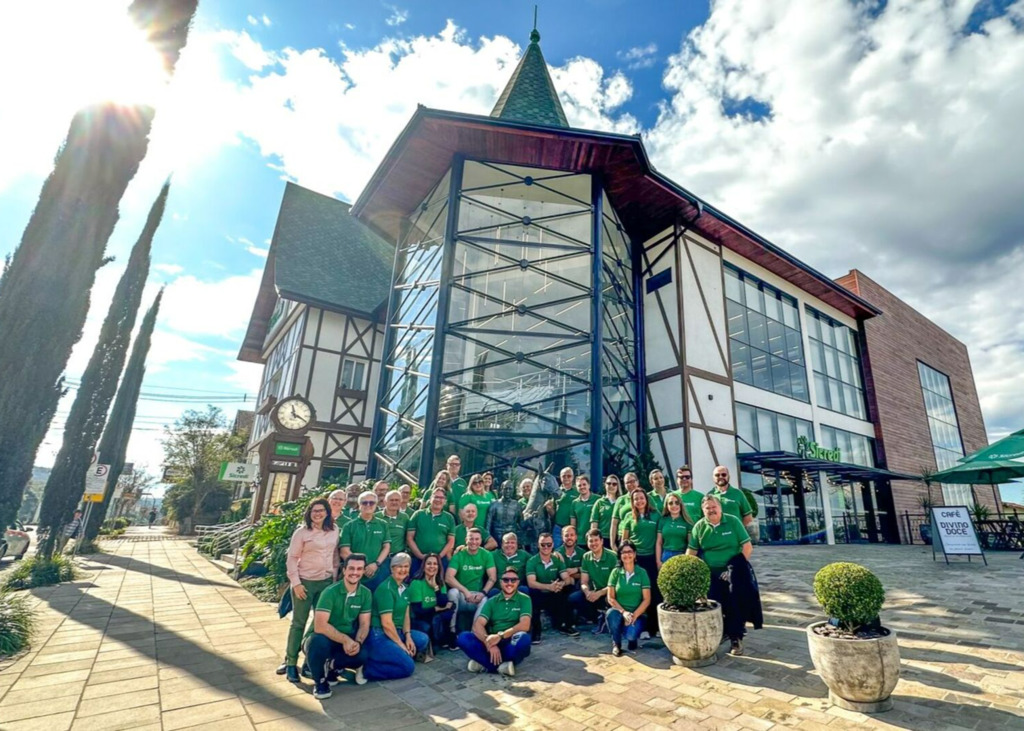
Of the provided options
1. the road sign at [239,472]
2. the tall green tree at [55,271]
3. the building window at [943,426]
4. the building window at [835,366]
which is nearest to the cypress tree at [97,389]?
the road sign at [239,472]

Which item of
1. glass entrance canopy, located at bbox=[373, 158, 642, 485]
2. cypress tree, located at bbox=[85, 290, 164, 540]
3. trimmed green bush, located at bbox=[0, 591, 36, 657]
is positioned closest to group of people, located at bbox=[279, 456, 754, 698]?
trimmed green bush, located at bbox=[0, 591, 36, 657]

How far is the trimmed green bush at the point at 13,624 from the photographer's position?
4855mm

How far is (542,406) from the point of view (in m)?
11.9

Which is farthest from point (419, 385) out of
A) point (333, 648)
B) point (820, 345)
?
point (820, 345)

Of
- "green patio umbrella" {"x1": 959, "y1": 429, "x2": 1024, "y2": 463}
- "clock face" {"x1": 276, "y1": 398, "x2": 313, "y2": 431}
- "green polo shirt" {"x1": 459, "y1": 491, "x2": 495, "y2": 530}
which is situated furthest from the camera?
"clock face" {"x1": 276, "y1": 398, "x2": 313, "y2": 431}

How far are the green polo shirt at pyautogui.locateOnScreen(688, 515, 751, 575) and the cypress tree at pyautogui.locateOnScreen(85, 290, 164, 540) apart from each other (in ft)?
66.9

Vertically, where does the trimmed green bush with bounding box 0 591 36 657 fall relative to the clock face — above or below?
below

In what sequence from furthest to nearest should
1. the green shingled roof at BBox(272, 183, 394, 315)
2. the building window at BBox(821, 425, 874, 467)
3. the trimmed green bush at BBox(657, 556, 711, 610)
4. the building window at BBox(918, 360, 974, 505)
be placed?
1. the building window at BBox(918, 360, 974, 505)
2. the green shingled roof at BBox(272, 183, 394, 315)
3. the building window at BBox(821, 425, 874, 467)
4. the trimmed green bush at BBox(657, 556, 711, 610)

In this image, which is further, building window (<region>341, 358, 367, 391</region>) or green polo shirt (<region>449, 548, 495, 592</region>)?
building window (<region>341, 358, 367, 391</region>)

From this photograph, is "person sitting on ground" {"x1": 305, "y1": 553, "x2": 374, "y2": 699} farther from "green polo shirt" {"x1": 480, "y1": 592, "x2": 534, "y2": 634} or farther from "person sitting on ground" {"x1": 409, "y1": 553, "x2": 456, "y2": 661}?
"green polo shirt" {"x1": 480, "y1": 592, "x2": 534, "y2": 634}

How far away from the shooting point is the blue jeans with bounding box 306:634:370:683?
3.86m

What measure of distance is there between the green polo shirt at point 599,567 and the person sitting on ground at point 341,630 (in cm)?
263

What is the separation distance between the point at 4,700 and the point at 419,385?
910cm

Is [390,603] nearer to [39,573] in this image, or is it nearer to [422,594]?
[422,594]
